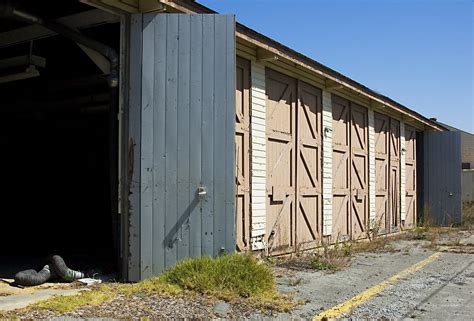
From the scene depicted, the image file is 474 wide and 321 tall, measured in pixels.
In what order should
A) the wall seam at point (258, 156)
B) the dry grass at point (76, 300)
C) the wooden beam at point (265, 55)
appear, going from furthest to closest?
1. the wooden beam at point (265, 55)
2. the wall seam at point (258, 156)
3. the dry grass at point (76, 300)

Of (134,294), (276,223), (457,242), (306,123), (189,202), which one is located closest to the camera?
(134,294)

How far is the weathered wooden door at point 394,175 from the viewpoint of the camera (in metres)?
16.6

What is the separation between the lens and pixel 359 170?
14164 mm

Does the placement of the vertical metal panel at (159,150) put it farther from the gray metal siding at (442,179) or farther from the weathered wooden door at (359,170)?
the gray metal siding at (442,179)

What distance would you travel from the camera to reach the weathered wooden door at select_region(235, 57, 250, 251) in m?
9.20

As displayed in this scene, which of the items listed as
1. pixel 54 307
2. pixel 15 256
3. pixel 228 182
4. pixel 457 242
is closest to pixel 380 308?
pixel 228 182

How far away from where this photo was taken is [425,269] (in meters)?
9.69

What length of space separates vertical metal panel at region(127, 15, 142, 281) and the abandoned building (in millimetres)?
15

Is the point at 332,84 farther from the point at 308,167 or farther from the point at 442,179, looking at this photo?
the point at 442,179

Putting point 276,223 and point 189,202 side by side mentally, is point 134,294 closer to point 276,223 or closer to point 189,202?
point 189,202

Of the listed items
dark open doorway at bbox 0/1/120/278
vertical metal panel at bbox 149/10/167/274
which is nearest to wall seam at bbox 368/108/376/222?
dark open doorway at bbox 0/1/120/278

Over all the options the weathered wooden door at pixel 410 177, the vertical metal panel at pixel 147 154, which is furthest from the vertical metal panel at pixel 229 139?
the weathered wooden door at pixel 410 177

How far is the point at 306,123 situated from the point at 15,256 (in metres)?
6.47

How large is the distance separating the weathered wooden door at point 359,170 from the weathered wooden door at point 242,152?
5043mm
